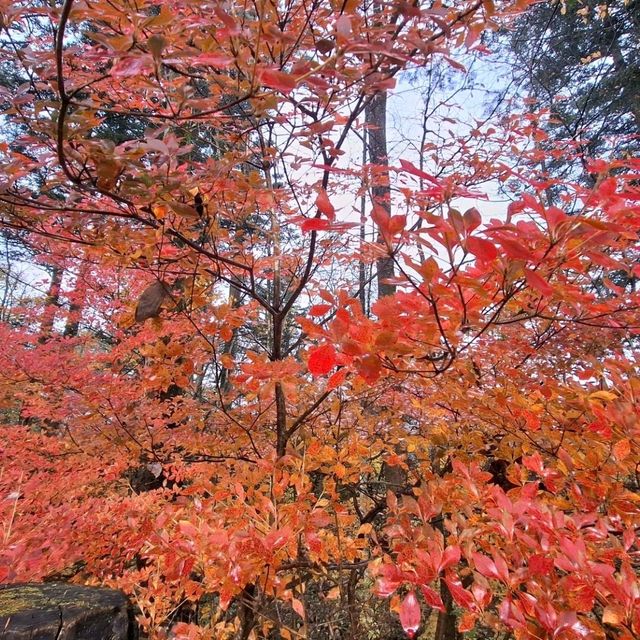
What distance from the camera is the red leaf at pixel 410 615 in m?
0.89

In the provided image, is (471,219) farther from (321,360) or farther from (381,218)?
(321,360)

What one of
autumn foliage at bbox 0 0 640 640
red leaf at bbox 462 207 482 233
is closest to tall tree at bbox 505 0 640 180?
autumn foliage at bbox 0 0 640 640

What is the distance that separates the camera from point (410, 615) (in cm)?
91

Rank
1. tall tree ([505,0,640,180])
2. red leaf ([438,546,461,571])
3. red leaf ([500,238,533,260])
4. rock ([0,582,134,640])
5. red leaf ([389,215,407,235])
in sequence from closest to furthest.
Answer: red leaf ([500,238,533,260])
red leaf ([389,215,407,235])
red leaf ([438,546,461,571])
rock ([0,582,134,640])
tall tree ([505,0,640,180])

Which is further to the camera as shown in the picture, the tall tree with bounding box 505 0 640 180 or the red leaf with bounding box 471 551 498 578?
the tall tree with bounding box 505 0 640 180

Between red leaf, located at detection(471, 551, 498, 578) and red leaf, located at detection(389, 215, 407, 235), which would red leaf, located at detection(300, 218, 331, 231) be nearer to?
red leaf, located at detection(389, 215, 407, 235)

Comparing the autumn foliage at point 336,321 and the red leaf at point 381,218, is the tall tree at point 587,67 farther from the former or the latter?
the red leaf at point 381,218

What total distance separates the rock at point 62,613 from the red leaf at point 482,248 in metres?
1.60

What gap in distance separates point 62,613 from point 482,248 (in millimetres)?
1654

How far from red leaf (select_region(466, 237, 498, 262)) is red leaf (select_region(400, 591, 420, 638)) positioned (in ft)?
2.60

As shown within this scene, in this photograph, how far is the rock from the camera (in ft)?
4.00

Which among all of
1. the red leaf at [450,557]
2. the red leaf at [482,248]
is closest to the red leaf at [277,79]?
the red leaf at [482,248]

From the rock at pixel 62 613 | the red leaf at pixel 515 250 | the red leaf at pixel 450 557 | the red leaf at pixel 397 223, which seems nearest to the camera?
the red leaf at pixel 515 250

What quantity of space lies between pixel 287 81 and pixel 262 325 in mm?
5640
